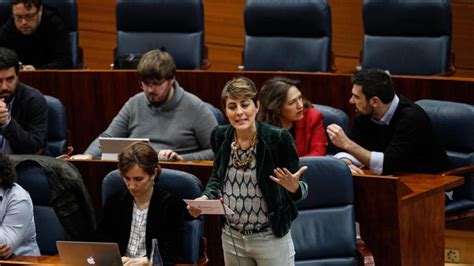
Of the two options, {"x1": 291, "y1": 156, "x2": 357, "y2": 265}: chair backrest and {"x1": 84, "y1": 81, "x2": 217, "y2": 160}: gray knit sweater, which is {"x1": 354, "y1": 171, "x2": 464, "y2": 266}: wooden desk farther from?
{"x1": 84, "y1": 81, "x2": 217, "y2": 160}: gray knit sweater

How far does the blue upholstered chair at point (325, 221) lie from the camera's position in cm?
331

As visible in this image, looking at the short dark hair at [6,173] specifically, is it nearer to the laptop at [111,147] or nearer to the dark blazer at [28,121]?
the laptop at [111,147]

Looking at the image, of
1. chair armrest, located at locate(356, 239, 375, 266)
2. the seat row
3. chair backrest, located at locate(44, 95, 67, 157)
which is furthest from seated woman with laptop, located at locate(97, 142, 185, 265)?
the seat row

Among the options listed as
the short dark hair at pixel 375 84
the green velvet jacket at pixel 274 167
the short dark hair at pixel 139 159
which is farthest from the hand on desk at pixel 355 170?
the short dark hair at pixel 139 159

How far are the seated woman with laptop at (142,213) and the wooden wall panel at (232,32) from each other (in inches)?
84.7

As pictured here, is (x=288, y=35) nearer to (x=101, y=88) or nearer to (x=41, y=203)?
(x=101, y=88)

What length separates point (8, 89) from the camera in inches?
155

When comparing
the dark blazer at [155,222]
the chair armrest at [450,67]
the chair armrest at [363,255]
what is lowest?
the chair armrest at [363,255]

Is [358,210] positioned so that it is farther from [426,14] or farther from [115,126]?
[426,14]

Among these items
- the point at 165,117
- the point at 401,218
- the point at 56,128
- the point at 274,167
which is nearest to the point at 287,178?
the point at 274,167

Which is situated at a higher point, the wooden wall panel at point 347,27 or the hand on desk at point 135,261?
the wooden wall panel at point 347,27

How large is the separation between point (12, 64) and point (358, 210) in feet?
4.53

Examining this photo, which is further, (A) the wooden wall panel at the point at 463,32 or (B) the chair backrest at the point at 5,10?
(B) the chair backrest at the point at 5,10

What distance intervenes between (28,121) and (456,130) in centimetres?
155
